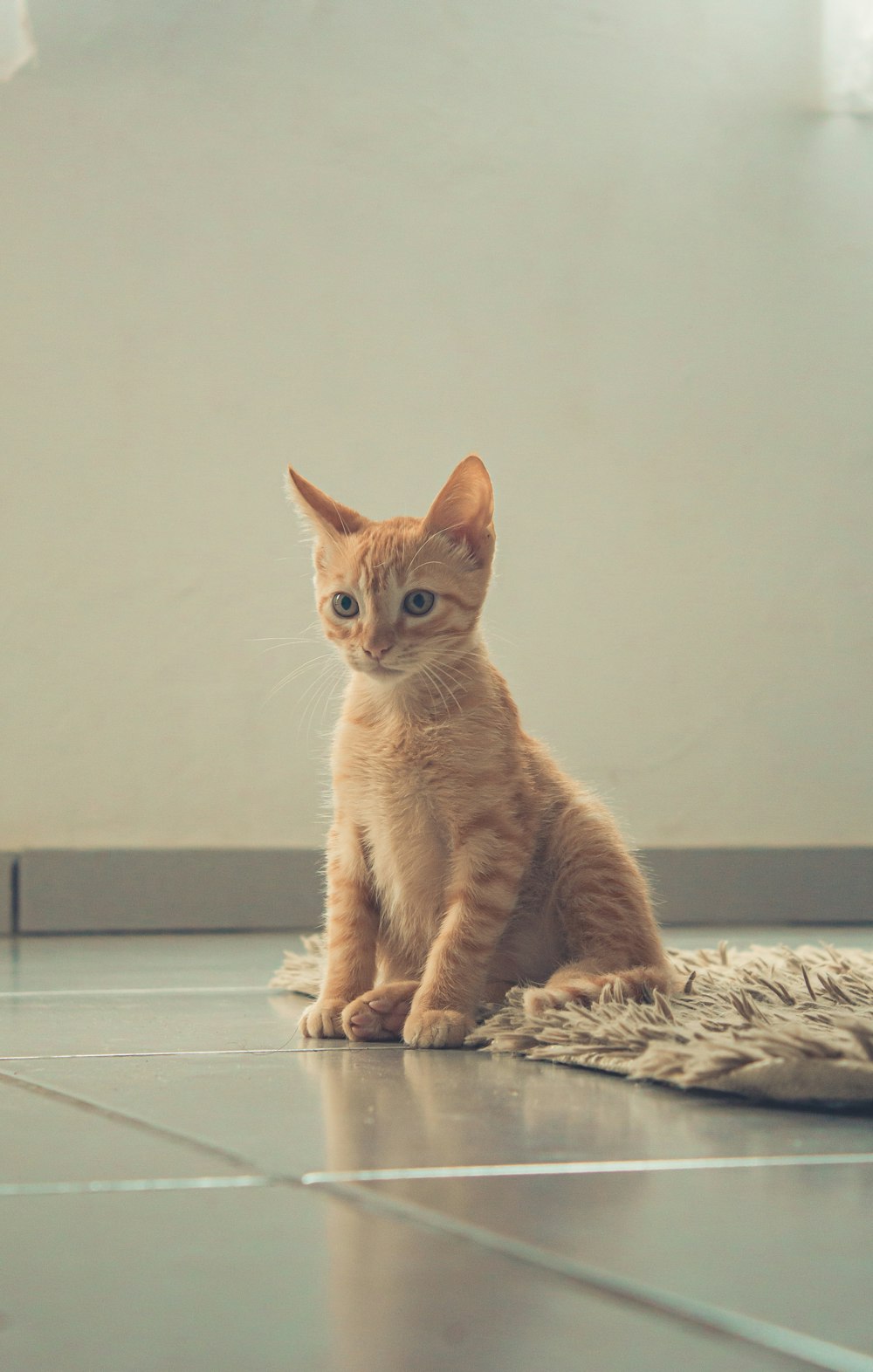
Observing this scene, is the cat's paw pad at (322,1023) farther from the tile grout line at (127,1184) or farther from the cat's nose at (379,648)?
the tile grout line at (127,1184)

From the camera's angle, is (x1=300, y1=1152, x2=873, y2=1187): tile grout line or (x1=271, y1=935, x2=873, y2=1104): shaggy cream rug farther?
(x1=271, y1=935, x2=873, y2=1104): shaggy cream rug

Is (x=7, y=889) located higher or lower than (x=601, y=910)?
lower

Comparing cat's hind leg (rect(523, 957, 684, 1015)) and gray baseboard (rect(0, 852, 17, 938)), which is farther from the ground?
cat's hind leg (rect(523, 957, 684, 1015))

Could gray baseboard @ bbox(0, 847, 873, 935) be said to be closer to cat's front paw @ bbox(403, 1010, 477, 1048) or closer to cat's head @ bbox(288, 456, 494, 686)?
cat's head @ bbox(288, 456, 494, 686)

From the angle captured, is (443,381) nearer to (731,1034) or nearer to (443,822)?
(443,822)

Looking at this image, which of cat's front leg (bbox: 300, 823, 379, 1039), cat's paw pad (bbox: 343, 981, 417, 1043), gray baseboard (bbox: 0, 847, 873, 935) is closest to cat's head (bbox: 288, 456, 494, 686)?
cat's front leg (bbox: 300, 823, 379, 1039)

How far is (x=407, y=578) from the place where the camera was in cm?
192

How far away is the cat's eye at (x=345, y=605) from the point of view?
1951 mm

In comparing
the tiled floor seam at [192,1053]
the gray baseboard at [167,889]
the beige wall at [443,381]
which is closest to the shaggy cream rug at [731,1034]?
the tiled floor seam at [192,1053]

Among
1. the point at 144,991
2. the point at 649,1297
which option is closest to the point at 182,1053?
the point at 144,991

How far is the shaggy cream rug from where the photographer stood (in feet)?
4.18

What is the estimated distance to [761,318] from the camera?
4.46m

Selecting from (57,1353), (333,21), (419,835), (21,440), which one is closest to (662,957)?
(419,835)

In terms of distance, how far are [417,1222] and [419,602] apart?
1.15 metres
